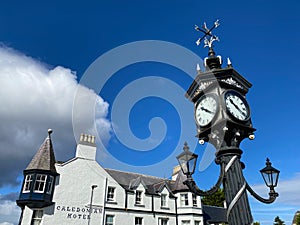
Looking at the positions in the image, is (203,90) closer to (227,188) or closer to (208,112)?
(208,112)

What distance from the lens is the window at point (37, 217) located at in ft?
58.2

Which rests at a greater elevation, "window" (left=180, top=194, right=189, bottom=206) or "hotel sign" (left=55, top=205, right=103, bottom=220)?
"window" (left=180, top=194, right=189, bottom=206)

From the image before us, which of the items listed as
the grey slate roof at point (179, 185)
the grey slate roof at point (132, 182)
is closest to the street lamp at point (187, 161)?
the grey slate roof at point (132, 182)

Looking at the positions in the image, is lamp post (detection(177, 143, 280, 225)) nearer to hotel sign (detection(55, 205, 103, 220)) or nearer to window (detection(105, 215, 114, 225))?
hotel sign (detection(55, 205, 103, 220))

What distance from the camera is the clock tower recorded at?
14.7 feet

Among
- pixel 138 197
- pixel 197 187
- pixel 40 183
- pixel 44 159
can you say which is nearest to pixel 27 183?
pixel 40 183

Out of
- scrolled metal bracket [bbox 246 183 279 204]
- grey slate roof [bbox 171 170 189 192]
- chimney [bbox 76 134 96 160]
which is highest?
chimney [bbox 76 134 96 160]

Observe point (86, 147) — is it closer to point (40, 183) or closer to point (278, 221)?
point (40, 183)

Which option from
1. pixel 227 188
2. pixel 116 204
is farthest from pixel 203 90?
pixel 116 204

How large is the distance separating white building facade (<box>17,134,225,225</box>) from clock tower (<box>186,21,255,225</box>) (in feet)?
52.2

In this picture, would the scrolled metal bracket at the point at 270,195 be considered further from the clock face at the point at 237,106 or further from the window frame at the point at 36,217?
the window frame at the point at 36,217

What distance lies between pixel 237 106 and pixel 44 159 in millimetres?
17598

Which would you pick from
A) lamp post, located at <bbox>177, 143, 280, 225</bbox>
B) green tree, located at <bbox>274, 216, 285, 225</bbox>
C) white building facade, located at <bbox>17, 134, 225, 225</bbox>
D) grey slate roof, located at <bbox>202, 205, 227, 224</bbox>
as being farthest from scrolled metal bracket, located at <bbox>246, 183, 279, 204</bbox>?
green tree, located at <bbox>274, 216, 285, 225</bbox>

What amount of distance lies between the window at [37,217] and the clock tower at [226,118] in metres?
16.3
